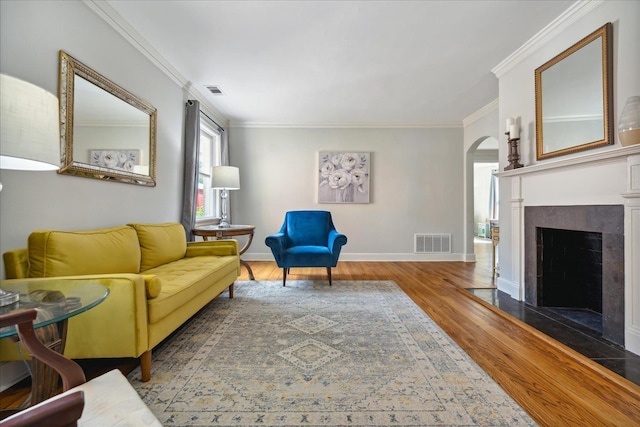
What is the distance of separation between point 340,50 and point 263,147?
2599 millimetres

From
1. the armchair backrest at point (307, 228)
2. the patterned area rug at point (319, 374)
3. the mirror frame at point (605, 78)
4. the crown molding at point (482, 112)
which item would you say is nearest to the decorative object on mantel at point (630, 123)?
the mirror frame at point (605, 78)

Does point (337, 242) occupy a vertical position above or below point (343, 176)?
below

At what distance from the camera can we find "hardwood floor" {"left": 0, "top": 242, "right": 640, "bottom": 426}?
1.28m

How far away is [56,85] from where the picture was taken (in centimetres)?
178

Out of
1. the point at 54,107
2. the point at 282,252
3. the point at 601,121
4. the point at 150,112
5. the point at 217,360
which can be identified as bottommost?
the point at 217,360

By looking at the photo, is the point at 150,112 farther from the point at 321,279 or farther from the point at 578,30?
the point at 578,30

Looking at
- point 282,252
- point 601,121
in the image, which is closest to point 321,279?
point 282,252

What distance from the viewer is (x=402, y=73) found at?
3217 mm

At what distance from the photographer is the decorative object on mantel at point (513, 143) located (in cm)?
282

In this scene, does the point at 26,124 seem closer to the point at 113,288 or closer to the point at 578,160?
the point at 113,288

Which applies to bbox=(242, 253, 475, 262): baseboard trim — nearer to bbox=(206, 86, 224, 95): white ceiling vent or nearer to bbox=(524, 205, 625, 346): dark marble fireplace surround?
bbox=(524, 205, 625, 346): dark marble fireplace surround

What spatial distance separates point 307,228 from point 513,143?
2525 millimetres

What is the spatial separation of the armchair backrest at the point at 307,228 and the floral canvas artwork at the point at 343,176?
3.70ft

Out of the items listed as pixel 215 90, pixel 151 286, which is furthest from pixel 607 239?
pixel 215 90
